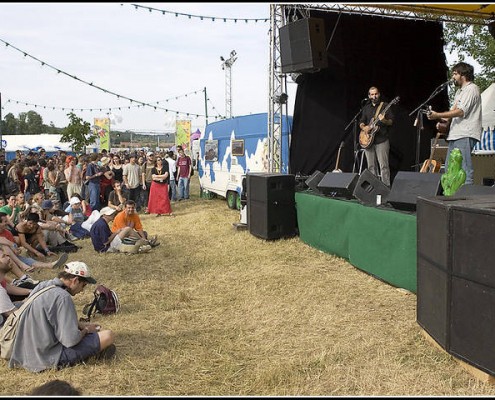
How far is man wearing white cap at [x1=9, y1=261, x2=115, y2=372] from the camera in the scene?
3654 millimetres

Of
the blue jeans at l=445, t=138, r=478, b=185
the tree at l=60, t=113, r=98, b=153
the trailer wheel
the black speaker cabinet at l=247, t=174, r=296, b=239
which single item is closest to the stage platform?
the black speaker cabinet at l=247, t=174, r=296, b=239

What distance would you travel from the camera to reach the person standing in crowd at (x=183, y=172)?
1548cm

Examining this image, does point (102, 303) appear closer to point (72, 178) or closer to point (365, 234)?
point (365, 234)

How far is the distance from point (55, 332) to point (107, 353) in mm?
459

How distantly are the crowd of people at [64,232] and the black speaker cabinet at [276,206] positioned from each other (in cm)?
190

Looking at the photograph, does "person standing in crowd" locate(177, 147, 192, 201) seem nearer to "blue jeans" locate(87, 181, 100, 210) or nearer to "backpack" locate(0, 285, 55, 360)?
"blue jeans" locate(87, 181, 100, 210)

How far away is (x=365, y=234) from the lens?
241 inches

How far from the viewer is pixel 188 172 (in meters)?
15.6

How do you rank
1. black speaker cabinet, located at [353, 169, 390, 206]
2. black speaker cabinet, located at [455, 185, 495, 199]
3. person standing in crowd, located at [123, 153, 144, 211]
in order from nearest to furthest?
black speaker cabinet, located at [455, 185, 495, 199] → black speaker cabinet, located at [353, 169, 390, 206] → person standing in crowd, located at [123, 153, 144, 211]

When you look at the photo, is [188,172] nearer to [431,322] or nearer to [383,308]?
[383,308]

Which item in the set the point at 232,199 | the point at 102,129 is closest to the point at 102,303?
the point at 232,199

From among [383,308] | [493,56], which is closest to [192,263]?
[383,308]

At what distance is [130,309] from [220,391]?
2141 mm

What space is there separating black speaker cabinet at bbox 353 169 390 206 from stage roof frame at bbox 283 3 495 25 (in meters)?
3.67
